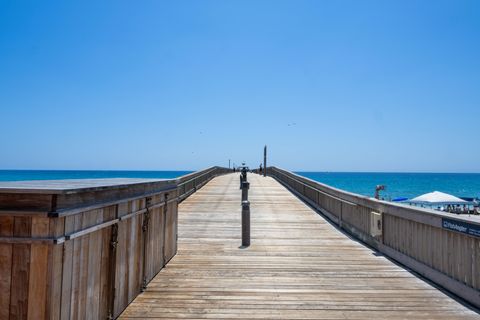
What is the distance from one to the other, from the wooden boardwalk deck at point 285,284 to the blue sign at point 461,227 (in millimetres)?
981

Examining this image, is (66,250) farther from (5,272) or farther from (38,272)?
(5,272)

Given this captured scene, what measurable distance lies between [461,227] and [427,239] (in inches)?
41.1

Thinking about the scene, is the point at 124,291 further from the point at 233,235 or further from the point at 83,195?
the point at 233,235

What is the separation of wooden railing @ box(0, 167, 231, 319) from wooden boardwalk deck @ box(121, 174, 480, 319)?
73cm

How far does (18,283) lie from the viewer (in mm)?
3057

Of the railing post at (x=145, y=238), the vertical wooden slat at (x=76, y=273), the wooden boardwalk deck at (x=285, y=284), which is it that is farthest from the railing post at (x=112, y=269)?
the railing post at (x=145, y=238)

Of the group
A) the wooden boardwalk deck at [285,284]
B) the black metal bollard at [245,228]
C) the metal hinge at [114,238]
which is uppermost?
the metal hinge at [114,238]

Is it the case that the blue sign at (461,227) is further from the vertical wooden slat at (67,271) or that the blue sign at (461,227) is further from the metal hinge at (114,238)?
the vertical wooden slat at (67,271)

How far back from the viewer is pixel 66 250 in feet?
10.6

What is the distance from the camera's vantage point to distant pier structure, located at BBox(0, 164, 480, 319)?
3.05 m

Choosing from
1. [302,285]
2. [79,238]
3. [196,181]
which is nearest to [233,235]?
[302,285]

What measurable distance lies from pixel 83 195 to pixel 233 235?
6805 millimetres

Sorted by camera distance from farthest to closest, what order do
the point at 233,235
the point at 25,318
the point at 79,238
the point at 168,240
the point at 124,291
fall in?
1. the point at 233,235
2. the point at 168,240
3. the point at 124,291
4. the point at 79,238
5. the point at 25,318

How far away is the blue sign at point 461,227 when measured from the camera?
495 cm
